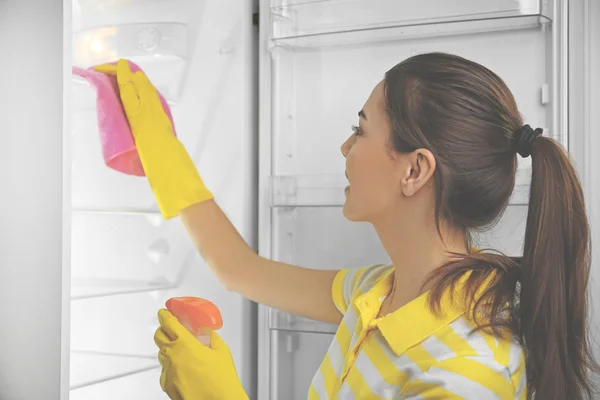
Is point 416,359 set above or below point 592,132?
below

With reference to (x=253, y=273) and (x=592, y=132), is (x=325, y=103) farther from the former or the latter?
(x=592, y=132)

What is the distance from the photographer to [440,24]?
1.48 meters

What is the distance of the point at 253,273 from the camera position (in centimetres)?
147

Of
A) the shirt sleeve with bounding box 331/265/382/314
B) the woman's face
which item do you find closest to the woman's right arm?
the shirt sleeve with bounding box 331/265/382/314

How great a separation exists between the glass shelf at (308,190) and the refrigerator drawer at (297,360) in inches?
12.0

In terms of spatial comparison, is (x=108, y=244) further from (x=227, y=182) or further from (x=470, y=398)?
(x=470, y=398)

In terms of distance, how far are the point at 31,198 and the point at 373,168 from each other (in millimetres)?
673

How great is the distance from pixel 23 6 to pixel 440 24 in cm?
84

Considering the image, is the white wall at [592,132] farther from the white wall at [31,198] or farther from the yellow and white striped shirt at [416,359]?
the white wall at [31,198]

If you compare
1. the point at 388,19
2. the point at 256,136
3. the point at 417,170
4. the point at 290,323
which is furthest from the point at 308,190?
the point at 417,170

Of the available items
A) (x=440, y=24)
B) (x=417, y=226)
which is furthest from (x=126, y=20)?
(x=417, y=226)

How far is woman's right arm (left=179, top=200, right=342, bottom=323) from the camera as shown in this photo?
1422mm

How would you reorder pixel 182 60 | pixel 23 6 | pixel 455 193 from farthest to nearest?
pixel 182 60, pixel 23 6, pixel 455 193

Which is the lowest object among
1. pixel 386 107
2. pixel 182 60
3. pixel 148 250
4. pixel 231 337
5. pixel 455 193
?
pixel 231 337
